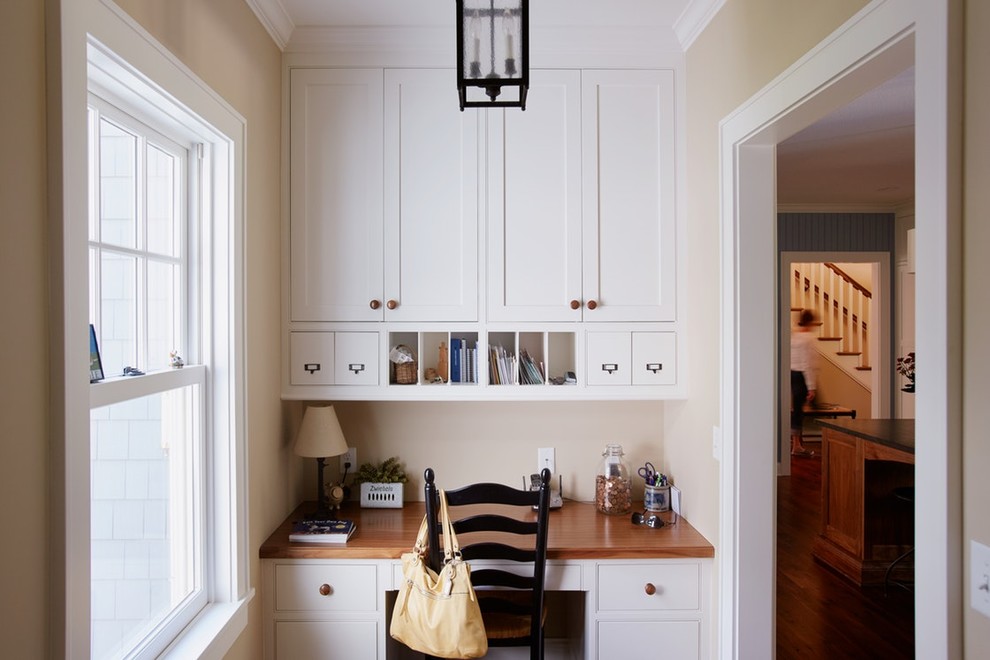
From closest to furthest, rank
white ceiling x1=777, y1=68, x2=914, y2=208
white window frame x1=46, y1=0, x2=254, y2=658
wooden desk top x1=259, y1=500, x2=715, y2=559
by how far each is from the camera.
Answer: white window frame x1=46, y1=0, x2=254, y2=658
wooden desk top x1=259, y1=500, x2=715, y2=559
white ceiling x1=777, y1=68, x2=914, y2=208

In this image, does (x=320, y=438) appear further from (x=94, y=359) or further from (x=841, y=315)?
(x=841, y=315)

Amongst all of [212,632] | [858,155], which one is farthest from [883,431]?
[212,632]

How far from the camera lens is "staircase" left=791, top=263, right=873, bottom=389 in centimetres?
793

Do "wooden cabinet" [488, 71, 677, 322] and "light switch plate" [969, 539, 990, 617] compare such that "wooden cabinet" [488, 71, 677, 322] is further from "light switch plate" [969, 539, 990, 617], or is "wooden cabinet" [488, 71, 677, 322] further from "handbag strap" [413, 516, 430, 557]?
"light switch plate" [969, 539, 990, 617]

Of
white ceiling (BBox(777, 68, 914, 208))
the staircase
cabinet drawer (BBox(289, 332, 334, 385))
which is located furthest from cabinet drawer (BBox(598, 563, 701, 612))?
the staircase

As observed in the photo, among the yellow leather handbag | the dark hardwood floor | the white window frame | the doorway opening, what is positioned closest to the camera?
the white window frame

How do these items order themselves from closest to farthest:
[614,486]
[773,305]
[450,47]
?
[773,305] < [450,47] < [614,486]

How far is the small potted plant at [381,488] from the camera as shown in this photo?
257 cm

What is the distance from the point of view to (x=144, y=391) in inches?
60.5

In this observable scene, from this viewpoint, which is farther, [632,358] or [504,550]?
[632,358]

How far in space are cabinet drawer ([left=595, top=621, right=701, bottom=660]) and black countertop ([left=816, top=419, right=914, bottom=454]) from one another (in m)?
1.71

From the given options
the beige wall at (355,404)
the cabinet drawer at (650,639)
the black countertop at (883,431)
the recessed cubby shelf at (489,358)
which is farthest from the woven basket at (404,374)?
the black countertop at (883,431)

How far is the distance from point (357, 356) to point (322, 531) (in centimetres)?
67

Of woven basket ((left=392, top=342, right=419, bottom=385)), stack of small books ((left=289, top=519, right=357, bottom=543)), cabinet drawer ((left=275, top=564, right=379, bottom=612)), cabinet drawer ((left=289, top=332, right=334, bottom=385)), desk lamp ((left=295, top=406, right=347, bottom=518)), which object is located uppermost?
cabinet drawer ((left=289, top=332, right=334, bottom=385))
